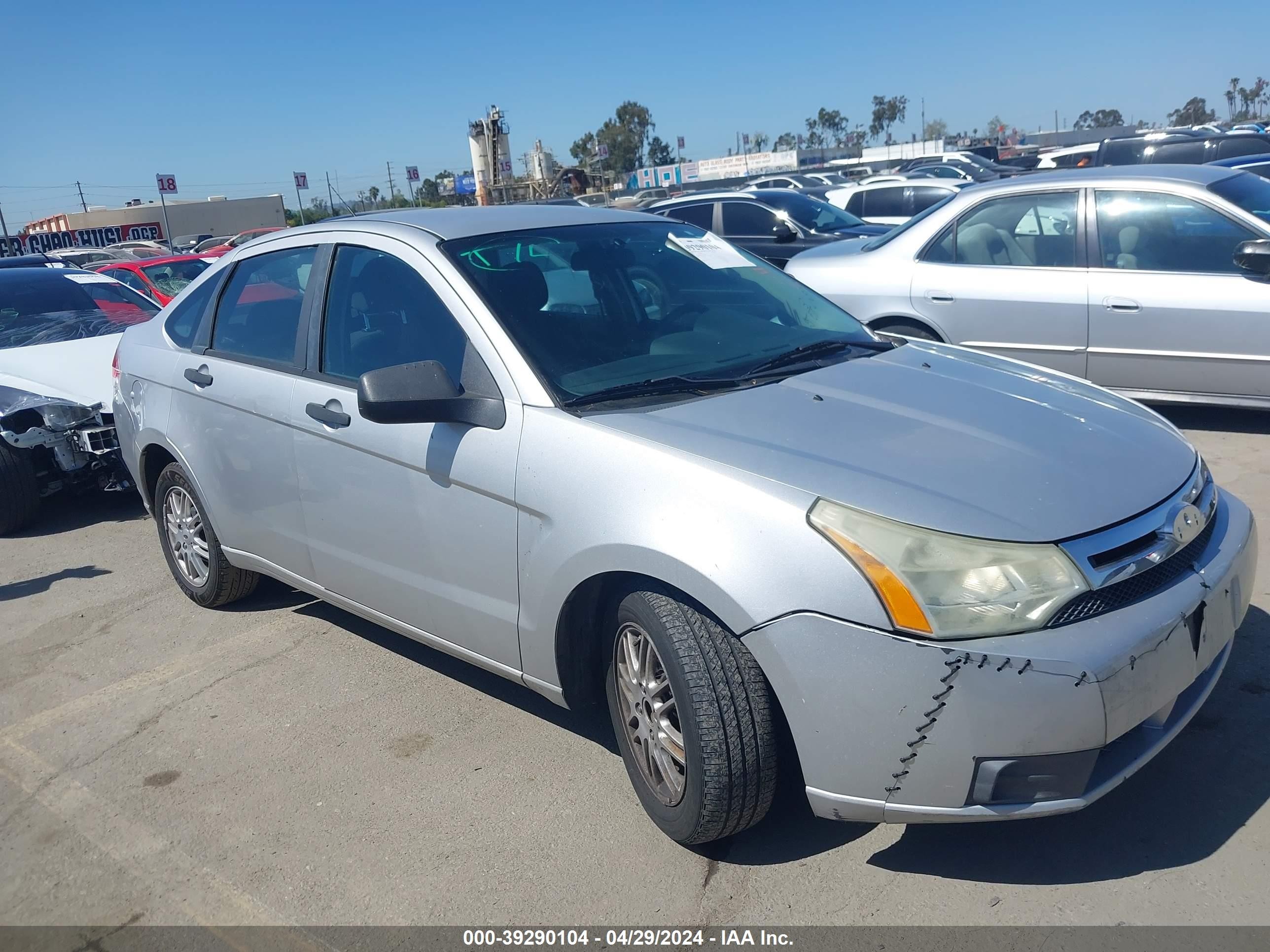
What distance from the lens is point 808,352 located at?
3.55 m

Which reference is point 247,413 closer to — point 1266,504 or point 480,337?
point 480,337

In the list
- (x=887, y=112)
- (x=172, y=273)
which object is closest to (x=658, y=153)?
(x=887, y=112)

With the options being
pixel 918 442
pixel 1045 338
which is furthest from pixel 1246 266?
pixel 918 442

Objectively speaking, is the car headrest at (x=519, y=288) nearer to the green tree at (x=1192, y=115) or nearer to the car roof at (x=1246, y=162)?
the car roof at (x=1246, y=162)

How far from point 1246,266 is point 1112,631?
167 inches

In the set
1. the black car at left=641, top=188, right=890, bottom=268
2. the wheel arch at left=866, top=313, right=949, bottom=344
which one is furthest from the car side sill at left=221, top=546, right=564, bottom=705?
the black car at left=641, top=188, right=890, bottom=268

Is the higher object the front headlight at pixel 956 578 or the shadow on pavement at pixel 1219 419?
the front headlight at pixel 956 578

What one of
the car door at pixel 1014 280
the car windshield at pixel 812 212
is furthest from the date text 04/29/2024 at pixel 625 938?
the car windshield at pixel 812 212

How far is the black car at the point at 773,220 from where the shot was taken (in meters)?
11.6

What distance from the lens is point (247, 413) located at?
Answer: 4070 millimetres

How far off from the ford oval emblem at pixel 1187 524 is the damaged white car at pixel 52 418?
5768 mm

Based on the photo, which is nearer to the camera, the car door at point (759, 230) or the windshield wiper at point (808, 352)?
the windshield wiper at point (808, 352)

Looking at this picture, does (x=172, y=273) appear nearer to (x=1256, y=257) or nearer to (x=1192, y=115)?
(x=1256, y=257)

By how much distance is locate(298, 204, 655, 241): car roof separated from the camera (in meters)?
3.68
